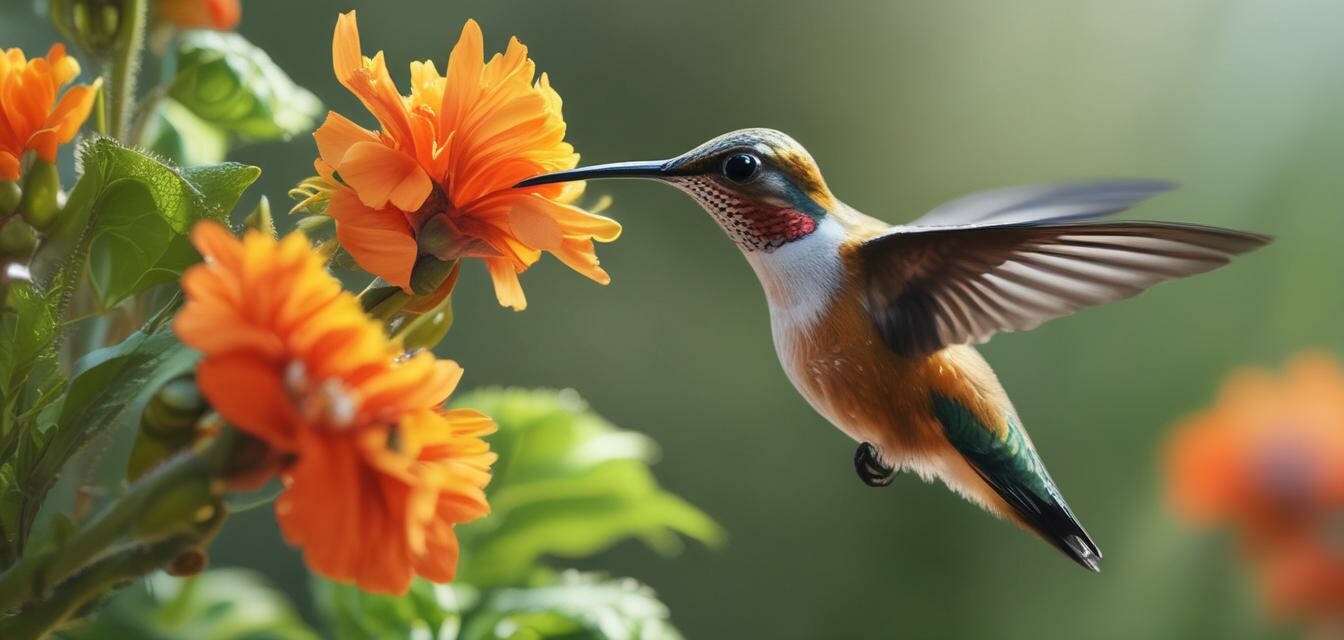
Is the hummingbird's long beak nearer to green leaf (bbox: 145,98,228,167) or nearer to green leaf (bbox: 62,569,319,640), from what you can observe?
green leaf (bbox: 145,98,228,167)

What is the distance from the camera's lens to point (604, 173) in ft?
2.05

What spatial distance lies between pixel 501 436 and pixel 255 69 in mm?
290

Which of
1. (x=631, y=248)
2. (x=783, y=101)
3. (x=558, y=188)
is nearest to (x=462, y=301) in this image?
(x=631, y=248)

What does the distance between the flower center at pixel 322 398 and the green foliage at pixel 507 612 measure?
A: 34 centimetres

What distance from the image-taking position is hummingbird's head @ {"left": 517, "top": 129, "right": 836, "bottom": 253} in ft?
2.22

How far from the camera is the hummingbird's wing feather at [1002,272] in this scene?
2.05 feet

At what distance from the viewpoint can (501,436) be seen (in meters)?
0.87

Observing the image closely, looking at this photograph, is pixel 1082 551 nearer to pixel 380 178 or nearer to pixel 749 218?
pixel 749 218

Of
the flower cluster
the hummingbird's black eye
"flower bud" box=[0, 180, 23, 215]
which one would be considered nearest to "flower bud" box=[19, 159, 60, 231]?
"flower bud" box=[0, 180, 23, 215]

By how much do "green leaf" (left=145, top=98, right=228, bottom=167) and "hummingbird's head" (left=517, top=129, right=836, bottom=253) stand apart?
0.79 ft

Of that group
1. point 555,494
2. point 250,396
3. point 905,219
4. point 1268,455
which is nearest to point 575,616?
point 555,494

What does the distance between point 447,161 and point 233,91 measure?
0.79ft

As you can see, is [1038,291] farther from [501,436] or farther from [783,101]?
[783,101]

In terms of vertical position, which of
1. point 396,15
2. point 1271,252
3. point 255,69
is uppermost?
point 255,69
